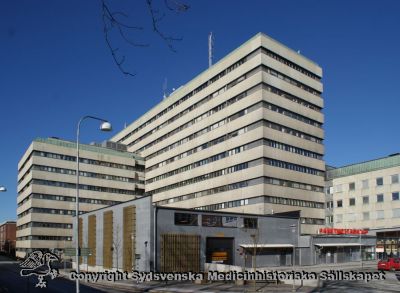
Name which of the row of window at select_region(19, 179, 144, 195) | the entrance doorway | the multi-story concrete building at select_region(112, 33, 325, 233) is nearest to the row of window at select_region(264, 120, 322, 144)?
the multi-story concrete building at select_region(112, 33, 325, 233)

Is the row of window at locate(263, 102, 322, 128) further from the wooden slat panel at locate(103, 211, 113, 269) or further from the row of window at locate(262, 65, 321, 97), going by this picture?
the wooden slat panel at locate(103, 211, 113, 269)

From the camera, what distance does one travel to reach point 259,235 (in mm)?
60500

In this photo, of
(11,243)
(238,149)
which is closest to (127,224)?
(238,149)

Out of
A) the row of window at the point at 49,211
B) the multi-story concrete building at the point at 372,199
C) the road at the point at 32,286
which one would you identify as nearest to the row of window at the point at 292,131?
the multi-story concrete building at the point at 372,199

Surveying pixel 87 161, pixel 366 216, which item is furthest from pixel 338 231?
pixel 87 161

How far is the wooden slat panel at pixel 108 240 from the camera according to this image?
60906mm

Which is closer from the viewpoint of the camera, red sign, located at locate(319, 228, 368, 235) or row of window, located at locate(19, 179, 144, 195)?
red sign, located at locate(319, 228, 368, 235)

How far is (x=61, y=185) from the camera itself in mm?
102938

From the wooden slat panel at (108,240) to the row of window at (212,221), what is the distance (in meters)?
12.5

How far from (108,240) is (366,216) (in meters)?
50.2

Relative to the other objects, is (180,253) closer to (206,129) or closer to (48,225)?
(206,129)

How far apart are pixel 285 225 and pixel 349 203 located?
2981cm

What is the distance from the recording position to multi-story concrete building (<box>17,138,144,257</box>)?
328 ft

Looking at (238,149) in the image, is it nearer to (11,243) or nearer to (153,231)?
(153,231)
